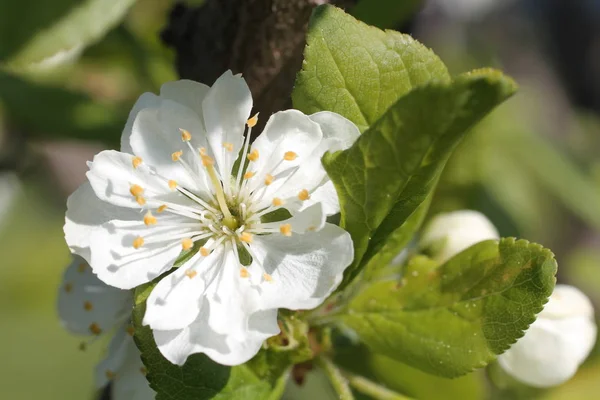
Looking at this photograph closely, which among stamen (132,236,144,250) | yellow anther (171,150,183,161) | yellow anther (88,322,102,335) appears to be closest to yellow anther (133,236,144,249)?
stamen (132,236,144,250)

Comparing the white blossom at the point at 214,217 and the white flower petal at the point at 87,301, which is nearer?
the white blossom at the point at 214,217

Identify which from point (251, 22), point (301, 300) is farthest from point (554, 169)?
point (301, 300)

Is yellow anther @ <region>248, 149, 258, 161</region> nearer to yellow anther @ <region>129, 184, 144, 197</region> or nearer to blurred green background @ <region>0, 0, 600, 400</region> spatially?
yellow anther @ <region>129, 184, 144, 197</region>

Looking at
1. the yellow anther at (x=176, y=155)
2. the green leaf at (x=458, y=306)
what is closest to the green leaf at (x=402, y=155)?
the green leaf at (x=458, y=306)

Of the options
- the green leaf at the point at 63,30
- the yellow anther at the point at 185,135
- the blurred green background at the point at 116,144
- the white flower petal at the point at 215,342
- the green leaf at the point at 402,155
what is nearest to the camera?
the green leaf at the point at 402,155

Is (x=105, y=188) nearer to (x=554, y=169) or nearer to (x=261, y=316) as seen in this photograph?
(x=261, y=316)

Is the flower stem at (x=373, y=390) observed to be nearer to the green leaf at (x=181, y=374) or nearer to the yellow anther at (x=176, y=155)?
the green leaf at (x=181, y=374)

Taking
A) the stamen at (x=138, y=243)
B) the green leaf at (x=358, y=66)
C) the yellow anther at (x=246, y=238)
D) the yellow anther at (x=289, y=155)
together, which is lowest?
the stamen at (x=138, y=243)
